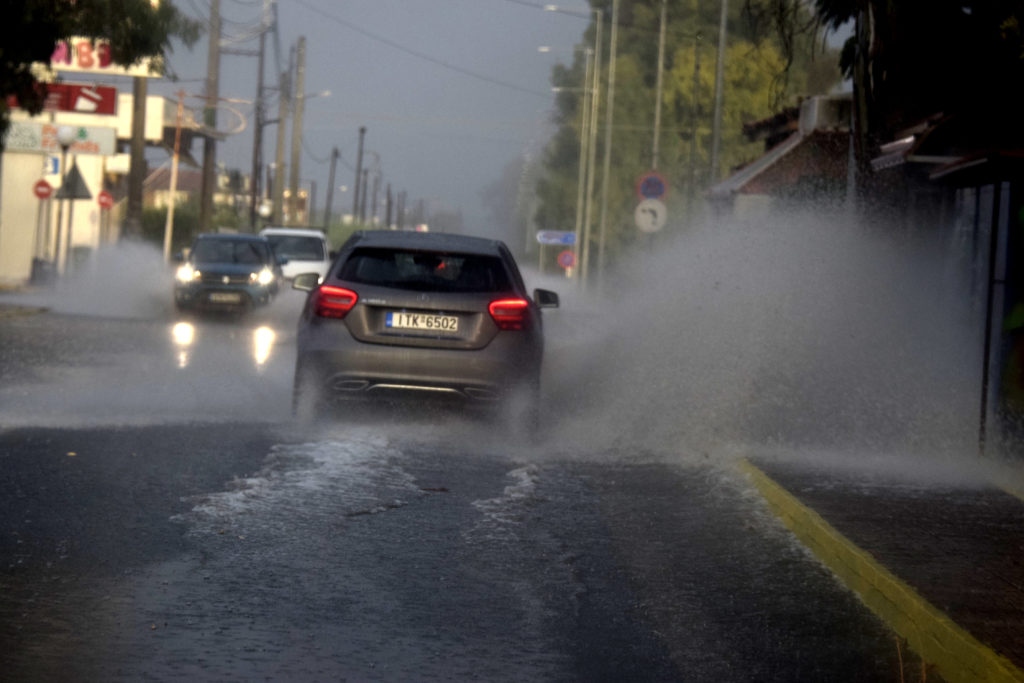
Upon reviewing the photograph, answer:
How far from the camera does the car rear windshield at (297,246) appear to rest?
3419 cm

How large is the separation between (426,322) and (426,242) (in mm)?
702

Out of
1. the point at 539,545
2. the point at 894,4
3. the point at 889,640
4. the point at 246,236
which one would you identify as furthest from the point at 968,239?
the point at 246,236

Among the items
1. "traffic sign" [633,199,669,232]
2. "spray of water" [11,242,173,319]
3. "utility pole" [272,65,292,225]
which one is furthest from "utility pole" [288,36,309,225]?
"traffic sign" [633,199,669,232]

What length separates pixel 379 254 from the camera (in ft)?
39.0

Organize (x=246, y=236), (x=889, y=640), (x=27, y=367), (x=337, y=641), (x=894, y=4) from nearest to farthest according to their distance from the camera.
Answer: (x=337, y=641), (x=889, y=640), (x=894, y=4), (x=27, y=367), (x=246, y=236)

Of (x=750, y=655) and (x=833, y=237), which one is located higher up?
(x=833, y=237)

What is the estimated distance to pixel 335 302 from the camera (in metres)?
11.7

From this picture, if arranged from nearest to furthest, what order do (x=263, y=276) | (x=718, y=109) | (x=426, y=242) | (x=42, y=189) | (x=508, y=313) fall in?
(x=508, y=313)
(x=426, y=242)
(x=263, y=276)
(x=42, y=189)
(x=718, y=109)

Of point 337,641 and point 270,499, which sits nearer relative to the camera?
point 337,641

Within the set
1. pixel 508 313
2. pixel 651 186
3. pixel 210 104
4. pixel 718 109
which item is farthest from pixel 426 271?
pixel 210 104

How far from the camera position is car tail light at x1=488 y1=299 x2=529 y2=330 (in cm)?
1162

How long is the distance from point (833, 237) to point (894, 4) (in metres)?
5.27

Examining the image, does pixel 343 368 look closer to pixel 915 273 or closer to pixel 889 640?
pixel 889 640

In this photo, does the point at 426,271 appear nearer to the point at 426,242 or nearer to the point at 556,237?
the point at 426,242
